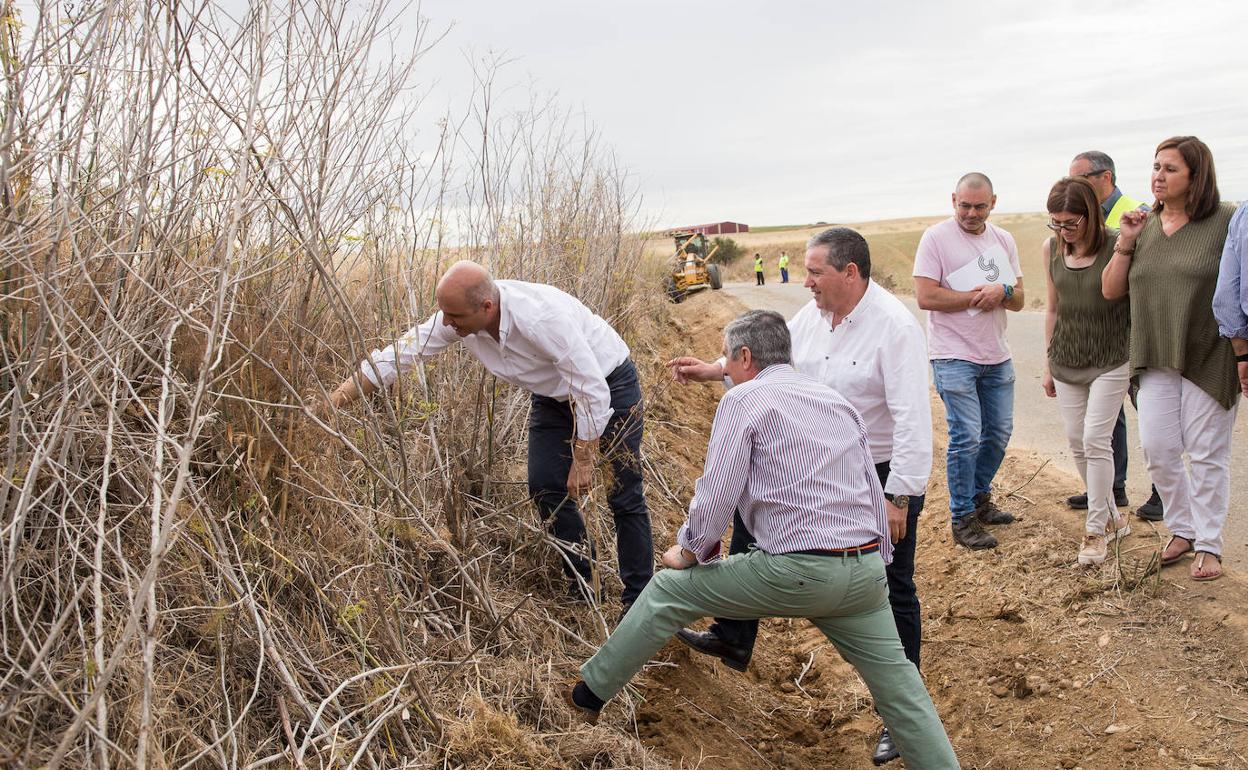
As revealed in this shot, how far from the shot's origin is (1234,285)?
4383mm

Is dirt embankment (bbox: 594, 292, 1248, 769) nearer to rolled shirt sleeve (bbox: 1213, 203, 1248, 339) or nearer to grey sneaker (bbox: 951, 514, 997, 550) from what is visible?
grey sneaker (bbox: 951, 514, 997, 550)

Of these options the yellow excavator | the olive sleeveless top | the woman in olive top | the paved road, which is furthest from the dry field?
the woman in olive top

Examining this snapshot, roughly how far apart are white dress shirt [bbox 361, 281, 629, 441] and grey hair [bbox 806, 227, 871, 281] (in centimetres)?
104

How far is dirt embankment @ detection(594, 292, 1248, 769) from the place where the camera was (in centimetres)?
391

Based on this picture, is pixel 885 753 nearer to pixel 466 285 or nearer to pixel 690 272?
pixel 466 285

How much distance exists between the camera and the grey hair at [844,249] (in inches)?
149

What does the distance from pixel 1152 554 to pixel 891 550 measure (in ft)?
7.96

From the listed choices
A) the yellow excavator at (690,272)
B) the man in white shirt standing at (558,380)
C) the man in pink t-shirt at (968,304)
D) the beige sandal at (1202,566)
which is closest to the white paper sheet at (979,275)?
the man in pink t-shirt at (968,304)

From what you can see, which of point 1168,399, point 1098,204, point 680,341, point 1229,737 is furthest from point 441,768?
point 680,341

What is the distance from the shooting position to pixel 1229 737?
3.78 m

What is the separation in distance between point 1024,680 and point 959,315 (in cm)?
201

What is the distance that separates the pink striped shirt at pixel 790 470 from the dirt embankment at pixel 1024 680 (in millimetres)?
1008

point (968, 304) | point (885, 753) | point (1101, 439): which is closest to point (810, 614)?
point (885, 753)

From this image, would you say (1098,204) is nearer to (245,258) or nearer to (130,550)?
(245,258)
